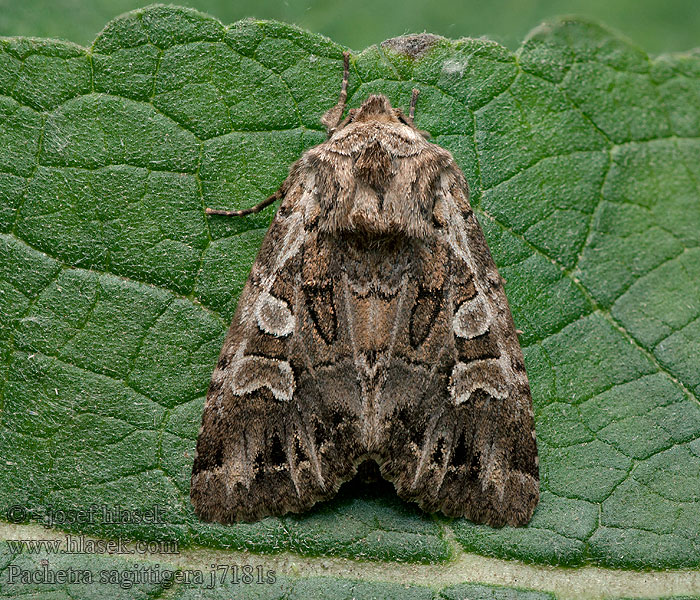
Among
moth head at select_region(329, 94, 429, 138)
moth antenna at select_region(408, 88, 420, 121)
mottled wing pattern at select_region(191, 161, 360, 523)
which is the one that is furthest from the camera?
moth antenna at select_region(408, 88, 420, 121)

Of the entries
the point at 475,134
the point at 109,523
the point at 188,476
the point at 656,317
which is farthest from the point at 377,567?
the point at 475,134

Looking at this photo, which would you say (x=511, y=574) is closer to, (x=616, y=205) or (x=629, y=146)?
(x=616, y=205)

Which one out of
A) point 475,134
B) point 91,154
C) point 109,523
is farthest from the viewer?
point 475,134

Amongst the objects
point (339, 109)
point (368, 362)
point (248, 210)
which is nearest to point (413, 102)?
point (339, 109)

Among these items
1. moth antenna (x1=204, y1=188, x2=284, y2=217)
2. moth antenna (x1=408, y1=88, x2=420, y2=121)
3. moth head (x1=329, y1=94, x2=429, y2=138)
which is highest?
moth antenna (x1=408, y1=88, x2=420, y2=121)

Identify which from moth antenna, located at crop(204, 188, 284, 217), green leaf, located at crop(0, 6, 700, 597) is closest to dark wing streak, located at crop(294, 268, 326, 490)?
green leaf, located at crop(0, 6, 700, 597)

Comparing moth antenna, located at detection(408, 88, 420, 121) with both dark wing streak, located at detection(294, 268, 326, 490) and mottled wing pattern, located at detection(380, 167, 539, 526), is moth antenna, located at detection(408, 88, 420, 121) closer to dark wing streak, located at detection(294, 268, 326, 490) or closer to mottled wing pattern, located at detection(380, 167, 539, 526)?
mottled wing pattern, located at detection(380, 167, 539, 526)

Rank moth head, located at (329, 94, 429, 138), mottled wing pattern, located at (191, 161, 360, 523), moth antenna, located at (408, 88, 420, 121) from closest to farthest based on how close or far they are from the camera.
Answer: mottled wing pattern, located at (191, 161, 360, 523) → moth head, located at (329, 94, 429, 138) → moth antenna, located at (408, 88, 420, 121)
